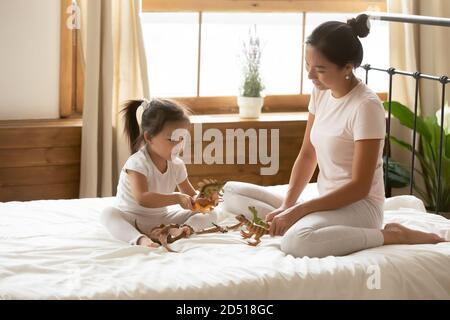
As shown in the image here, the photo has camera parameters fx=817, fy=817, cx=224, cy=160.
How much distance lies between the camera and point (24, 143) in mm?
3664

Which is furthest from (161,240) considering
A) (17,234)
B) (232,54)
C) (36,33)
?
(232,54)

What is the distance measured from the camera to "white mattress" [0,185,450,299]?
6.83 feet

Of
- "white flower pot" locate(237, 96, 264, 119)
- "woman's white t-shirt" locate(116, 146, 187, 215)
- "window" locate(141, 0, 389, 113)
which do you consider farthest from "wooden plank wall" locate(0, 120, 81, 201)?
"woman's white t-shirt" locate(116, 146, 187, 215)

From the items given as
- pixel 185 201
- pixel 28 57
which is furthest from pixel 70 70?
pixel 185 201

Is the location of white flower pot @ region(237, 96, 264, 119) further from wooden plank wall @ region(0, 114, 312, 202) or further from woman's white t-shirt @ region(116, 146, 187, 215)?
woman's white t-shirt @ region(116, 146, 187, 215)

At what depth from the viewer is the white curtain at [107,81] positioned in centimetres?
371

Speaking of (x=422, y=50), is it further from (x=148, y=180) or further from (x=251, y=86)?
(x=148, y=180)

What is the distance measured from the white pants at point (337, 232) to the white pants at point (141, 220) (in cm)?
35

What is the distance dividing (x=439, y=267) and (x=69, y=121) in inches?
83.3

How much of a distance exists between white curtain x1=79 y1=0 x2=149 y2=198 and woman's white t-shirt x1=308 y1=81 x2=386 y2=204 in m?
1.36

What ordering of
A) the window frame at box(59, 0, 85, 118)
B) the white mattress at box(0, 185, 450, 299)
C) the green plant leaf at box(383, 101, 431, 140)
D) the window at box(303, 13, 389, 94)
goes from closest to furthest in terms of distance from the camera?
the white mattress at box(0, 185, 450, 299), the window frame at box(59, 0, 85, 118), the green plant leaf at box(383, 101, 431, 140), the window at box(303, 13, 389, 94)

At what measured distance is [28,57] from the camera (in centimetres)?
377

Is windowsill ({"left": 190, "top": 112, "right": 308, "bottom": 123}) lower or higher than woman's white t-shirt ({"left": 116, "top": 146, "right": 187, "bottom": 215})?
higher
